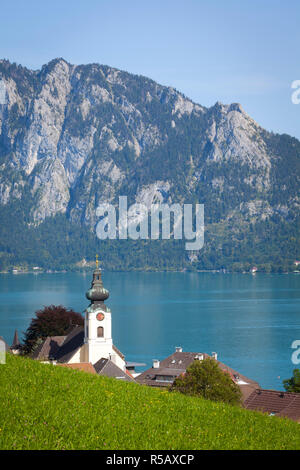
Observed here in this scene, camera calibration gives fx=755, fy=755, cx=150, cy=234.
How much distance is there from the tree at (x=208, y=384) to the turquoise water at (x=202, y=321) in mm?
25350

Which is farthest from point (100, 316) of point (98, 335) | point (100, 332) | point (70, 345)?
point (70, 345)

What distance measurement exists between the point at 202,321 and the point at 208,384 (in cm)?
7738

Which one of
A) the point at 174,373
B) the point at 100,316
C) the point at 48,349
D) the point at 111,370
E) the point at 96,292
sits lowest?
the point at 174,373

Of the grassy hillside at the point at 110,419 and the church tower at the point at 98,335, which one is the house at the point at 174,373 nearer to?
the church tower at the point at 98,335

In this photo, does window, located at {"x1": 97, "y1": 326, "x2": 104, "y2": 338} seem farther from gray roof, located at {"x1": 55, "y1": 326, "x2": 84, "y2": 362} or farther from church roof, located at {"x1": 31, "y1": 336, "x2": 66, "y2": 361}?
church roof, located at {"x1": 31, "y1": 336, "x2": 66, "y2": 361}

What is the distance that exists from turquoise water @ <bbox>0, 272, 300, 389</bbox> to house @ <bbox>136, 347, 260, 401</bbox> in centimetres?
714

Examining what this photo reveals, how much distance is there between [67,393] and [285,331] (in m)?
83.3

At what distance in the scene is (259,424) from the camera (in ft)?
64.4

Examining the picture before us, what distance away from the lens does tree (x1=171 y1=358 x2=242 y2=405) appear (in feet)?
118

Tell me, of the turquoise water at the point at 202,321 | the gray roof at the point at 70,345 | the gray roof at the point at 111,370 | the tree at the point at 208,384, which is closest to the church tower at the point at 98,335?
the gray roof at the point at 70,345

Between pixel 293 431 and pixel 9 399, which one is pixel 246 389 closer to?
pixel 293 431

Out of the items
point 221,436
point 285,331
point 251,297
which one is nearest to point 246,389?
point 221,436

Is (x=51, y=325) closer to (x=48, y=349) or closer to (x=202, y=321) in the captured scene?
(x=48, y=349)

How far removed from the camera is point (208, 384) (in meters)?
36.7
